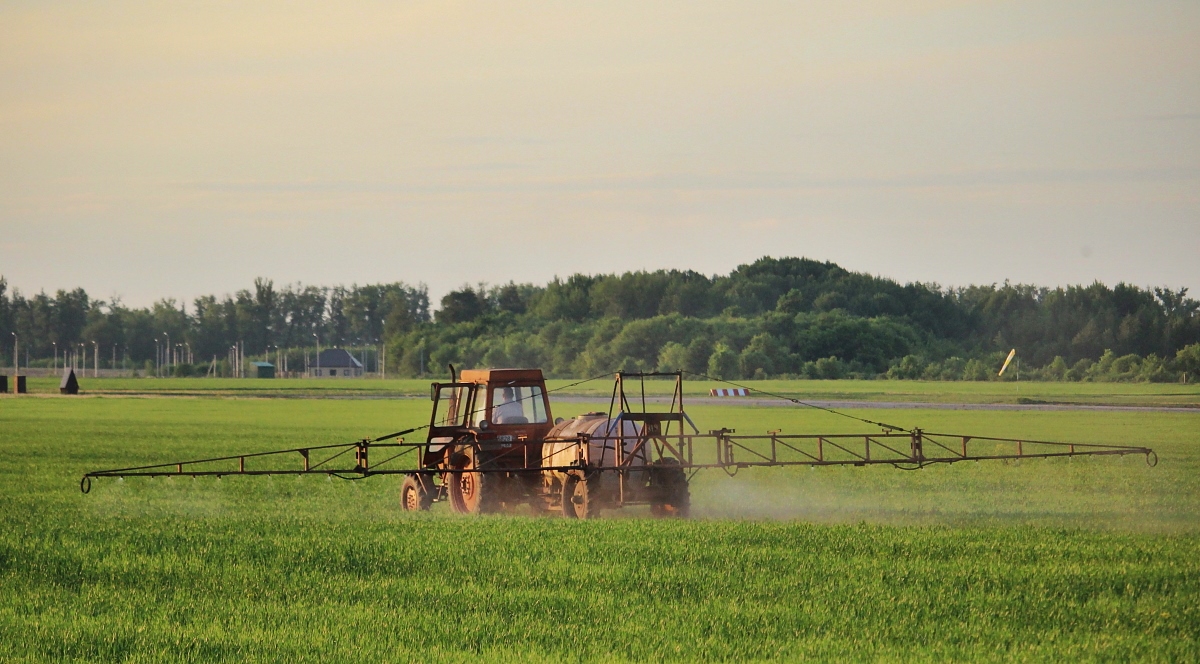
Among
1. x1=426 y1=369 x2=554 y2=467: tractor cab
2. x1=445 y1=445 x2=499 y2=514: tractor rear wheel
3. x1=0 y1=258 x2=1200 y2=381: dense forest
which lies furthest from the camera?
x1=0 y1=258 x2=1200 y2=381: dense forest

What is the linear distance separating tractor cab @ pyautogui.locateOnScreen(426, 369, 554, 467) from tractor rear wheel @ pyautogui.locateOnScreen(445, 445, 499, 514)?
331 mm

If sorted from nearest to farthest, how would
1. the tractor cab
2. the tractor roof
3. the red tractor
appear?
the red tractor
the tractor cab
the tractor roof

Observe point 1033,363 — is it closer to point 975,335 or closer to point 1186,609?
point 975,335

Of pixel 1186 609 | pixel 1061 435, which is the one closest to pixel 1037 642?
pixel 1186 609

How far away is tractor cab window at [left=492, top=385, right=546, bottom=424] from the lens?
2344 cm

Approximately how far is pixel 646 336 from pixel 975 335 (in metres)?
33.7

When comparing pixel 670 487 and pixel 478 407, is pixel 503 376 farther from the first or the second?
pixel 670 487

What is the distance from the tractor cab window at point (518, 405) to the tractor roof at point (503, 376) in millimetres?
142

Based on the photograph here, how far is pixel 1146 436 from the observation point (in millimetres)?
45500

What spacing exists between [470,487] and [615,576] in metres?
7.66

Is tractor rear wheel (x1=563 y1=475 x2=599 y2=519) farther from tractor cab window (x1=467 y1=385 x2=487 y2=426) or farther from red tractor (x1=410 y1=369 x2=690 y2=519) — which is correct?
tractor cab window (x1=467 y1=385 x2=487 y2=426)

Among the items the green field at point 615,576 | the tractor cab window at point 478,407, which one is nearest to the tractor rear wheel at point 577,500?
the green field at point 615,576

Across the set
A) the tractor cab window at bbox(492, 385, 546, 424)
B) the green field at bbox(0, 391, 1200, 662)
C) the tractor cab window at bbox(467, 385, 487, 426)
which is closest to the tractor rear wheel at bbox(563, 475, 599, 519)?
the green field at bbox(0, 391, 1200, 662)

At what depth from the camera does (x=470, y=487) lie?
2308 cm
